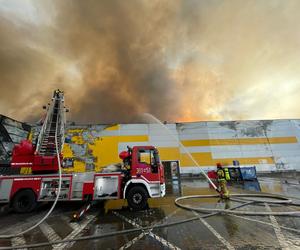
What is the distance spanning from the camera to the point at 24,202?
7.86 metres

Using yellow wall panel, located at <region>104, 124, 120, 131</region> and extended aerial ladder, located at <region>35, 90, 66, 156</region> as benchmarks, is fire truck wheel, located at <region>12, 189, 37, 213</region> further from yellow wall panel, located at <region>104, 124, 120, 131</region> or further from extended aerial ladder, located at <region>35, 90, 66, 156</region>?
yellow wall panel, located at <region>104, 124, 120, 131</region>

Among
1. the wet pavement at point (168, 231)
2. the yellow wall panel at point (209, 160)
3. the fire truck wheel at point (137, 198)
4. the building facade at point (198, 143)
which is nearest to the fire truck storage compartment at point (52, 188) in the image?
the wet pavement at point (168, 231)

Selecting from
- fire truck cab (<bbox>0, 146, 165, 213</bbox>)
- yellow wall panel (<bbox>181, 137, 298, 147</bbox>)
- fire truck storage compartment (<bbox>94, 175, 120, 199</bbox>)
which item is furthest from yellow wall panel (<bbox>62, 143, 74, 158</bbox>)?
fire truck storage compartment (<bbox>94, 175, 120, 199</bbox>)

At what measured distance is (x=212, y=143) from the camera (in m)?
27.0

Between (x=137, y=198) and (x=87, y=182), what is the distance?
2380 mm

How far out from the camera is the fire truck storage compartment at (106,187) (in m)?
7.68

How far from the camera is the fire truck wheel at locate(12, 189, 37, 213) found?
7706 millimetres

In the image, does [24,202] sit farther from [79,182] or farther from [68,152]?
[68,152]

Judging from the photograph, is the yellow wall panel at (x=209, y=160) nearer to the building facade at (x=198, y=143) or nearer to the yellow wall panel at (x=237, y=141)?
the building facade at (x=198, y=143)

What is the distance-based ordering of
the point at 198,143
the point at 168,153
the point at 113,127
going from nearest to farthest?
the point at 168,153
the point at 198,143
the point at 113,127

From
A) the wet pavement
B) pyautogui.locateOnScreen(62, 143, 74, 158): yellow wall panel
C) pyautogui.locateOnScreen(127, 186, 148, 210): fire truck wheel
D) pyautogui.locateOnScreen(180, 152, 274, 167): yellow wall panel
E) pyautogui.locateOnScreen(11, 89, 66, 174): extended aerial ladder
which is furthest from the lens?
pyautogui.locateOnScreen(180, 152, 274, 167): yellow wall panel

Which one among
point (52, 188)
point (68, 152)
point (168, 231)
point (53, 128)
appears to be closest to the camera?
point (168, 231)

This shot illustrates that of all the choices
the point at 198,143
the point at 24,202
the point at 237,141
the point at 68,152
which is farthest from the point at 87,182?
the point at 237,141

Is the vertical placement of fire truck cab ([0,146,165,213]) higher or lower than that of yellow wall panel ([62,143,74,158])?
lower
